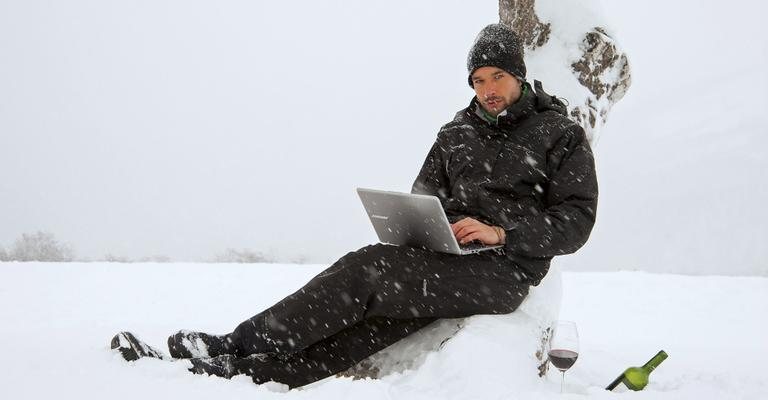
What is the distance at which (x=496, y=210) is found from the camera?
3.50m

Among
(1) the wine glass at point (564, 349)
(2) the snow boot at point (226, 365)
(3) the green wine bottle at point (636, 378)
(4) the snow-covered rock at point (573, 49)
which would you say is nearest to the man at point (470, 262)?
(2) the snow boot at point (226, 365)

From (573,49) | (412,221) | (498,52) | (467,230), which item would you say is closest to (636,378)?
(467,230)

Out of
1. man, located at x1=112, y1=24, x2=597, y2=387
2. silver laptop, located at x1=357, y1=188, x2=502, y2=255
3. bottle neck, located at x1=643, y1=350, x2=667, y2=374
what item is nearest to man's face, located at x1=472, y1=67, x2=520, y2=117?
man, located at x1=112, y1=24, x2=597, y2=387

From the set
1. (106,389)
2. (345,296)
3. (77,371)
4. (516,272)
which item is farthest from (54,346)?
(516,272)

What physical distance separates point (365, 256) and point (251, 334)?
666mm

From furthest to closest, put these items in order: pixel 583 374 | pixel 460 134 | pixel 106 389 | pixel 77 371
Answer: 1. pixel 583 374
2. pixel 460 134
3. pixel 77 371
4. pixel 106 389

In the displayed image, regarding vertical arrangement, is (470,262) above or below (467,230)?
below

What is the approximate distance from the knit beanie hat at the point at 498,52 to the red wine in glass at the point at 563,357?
63.1 inches

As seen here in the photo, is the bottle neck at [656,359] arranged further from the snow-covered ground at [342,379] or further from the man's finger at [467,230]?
the man's finger at [467,230]

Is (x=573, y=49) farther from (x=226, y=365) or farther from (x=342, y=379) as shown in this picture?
(x=226, y=365)

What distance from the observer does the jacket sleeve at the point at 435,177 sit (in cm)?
393

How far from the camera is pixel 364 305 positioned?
10.0ft

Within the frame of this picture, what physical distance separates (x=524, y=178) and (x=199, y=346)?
6.32 feet

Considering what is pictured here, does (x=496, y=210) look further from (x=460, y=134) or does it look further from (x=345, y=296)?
(x=345, y=296)
